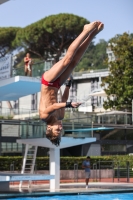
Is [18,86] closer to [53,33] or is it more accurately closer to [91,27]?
[91,27]

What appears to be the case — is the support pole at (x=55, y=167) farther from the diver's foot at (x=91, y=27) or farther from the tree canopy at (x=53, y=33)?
the tree canopy at (x=53, y=33)

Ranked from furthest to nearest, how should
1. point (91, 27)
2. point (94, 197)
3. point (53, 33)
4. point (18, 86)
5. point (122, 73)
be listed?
point (53, 33) → point (122, 73) → point (18, 86) → point (94, 197) → point (91, 27)

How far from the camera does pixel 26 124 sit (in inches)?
931

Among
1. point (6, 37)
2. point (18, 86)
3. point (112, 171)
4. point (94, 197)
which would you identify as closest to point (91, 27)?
point (94, 197)

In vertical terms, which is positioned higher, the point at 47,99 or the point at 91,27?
the point at 91,27

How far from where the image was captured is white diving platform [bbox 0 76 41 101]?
2147cm

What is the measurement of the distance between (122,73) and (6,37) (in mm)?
33762

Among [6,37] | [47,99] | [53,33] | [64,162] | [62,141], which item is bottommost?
[64,162]

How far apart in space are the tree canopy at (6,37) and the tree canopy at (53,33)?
614cm

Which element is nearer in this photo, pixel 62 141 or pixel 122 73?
pixel 62 141

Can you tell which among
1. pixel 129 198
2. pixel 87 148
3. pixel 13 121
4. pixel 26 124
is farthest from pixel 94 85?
pixel 129 198

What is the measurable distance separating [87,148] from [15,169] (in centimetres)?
730

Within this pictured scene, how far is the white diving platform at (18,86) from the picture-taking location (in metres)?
21.5

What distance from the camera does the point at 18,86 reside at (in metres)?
22.2
